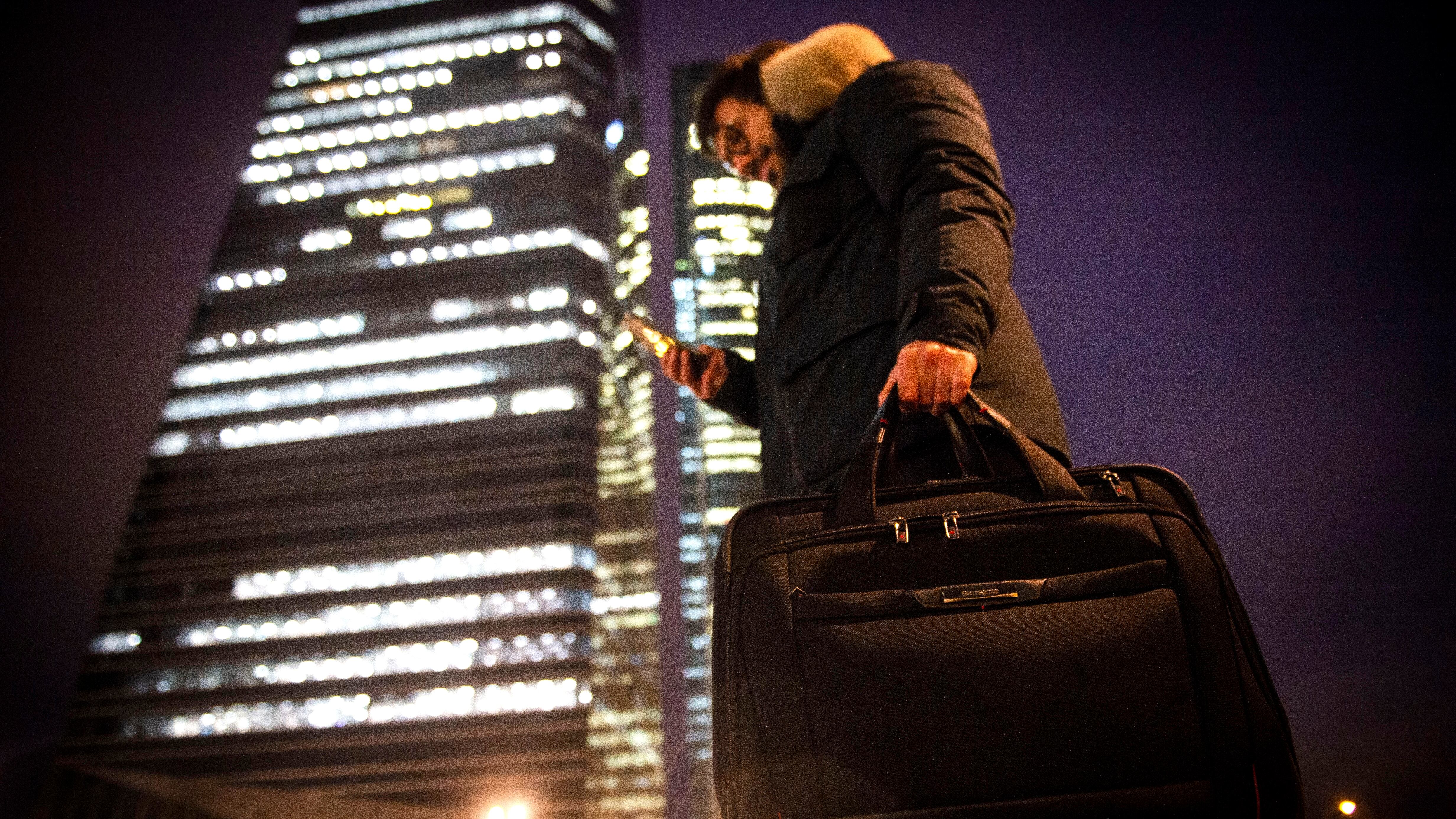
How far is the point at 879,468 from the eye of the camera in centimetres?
112

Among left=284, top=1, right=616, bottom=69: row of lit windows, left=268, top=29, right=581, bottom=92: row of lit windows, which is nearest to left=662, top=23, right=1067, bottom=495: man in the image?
left=284, top=1, right=616, bottom=69: row of lit windows

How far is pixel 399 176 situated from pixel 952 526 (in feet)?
210

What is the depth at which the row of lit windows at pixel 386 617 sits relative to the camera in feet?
156

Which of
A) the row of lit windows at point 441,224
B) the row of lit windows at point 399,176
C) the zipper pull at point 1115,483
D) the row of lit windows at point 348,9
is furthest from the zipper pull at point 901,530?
the row of lit windows at point 348,9

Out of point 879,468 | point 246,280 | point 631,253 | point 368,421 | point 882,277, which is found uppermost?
point 246,280

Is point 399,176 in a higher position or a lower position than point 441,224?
higher

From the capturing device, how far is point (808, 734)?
0.94 metres

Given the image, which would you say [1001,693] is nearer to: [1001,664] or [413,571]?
[1001,664]

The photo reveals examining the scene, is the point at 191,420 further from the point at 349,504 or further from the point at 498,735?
the point at 498,735

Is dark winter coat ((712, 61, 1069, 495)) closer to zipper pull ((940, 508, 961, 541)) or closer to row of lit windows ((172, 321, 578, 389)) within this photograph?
zipper pull ((940, 508, 961, 541))

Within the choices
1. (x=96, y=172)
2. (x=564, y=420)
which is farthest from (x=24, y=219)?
(x=564, y=420)

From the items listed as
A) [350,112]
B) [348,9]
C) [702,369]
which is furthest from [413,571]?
[702,369]

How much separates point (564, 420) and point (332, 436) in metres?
17.3

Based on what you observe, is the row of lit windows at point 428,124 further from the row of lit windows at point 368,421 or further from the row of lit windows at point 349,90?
the row of lit windows at point 368,421
